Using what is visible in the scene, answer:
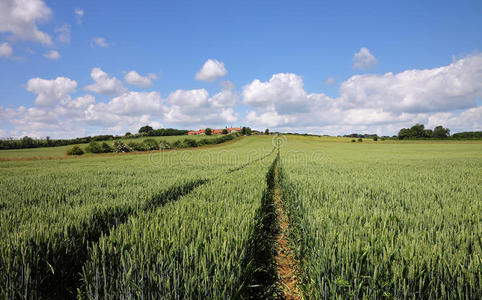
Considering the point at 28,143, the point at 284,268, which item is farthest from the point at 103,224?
the point at 28,143


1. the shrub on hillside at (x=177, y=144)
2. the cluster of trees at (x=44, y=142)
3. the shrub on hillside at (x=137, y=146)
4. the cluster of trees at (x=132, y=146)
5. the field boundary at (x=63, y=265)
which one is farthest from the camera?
the shrub on hillside at (x=177, y=144)

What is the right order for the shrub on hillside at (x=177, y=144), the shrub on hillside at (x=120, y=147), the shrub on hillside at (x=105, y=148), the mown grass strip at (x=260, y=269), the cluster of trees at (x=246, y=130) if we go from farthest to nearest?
the cluster of trees at (x=246, y=130)
the shrub on hillside at (x=177, y=144)
the shrub on hillside at (x=120, y=147)
the shrub on hillside at (x=105, y=148)
the mown grass strip at (x=260, y=269)

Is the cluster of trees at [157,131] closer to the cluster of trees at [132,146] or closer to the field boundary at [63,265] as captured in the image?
the cluster of trees at [132,146]

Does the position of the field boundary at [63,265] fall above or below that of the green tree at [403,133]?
below

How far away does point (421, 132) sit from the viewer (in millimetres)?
105125

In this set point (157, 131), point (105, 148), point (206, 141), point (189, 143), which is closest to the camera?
point (105, 148)

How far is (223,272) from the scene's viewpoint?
6.39ft

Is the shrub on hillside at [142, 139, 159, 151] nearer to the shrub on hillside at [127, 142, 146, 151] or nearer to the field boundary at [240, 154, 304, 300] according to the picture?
the shrub on hillside at [127, 142, 146, 151]

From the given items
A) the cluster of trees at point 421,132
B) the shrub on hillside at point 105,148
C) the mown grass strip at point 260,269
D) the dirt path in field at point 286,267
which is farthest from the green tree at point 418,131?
the shrub on hillside at point 105,148

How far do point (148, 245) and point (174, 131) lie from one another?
333 ft

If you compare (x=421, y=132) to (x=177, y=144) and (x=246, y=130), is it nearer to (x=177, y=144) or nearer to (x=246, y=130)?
(x=246, y=130)

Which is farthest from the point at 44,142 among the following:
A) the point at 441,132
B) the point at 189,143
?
the point at 441,132

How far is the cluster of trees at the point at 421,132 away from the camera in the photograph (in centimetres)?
10394

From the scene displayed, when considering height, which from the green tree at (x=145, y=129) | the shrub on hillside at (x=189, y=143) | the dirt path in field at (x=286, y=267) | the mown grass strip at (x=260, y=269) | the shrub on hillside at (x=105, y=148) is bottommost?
the dirt path in field at (x=286, y=267)
